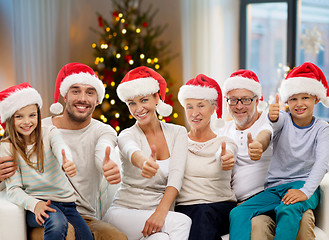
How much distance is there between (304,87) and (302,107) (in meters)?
0.10

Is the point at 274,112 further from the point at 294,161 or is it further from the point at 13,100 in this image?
the point at 13,100

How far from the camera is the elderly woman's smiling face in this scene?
7.07 ft

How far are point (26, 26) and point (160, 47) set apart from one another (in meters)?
1.54

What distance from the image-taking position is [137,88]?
2059 millimetres

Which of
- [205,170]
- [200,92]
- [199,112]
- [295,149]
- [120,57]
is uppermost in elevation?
[120,57]

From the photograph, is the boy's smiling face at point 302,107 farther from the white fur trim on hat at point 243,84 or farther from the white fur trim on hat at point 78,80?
the white fur trim on hat at point 78,80

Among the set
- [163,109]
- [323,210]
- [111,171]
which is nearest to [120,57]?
[163,109]

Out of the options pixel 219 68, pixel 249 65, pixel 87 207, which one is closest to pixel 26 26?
pixel 219 68

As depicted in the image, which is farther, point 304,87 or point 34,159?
point 304,87

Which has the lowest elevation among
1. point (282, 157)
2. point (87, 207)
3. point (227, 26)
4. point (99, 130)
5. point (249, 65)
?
point (87, 207)

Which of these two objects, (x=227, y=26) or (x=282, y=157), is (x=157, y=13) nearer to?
(x=227, y=26)

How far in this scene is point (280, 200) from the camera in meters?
1.99

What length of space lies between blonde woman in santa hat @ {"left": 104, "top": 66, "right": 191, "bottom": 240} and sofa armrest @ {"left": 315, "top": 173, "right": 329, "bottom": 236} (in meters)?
0.65

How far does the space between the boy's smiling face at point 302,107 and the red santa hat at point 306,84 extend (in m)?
0.03
